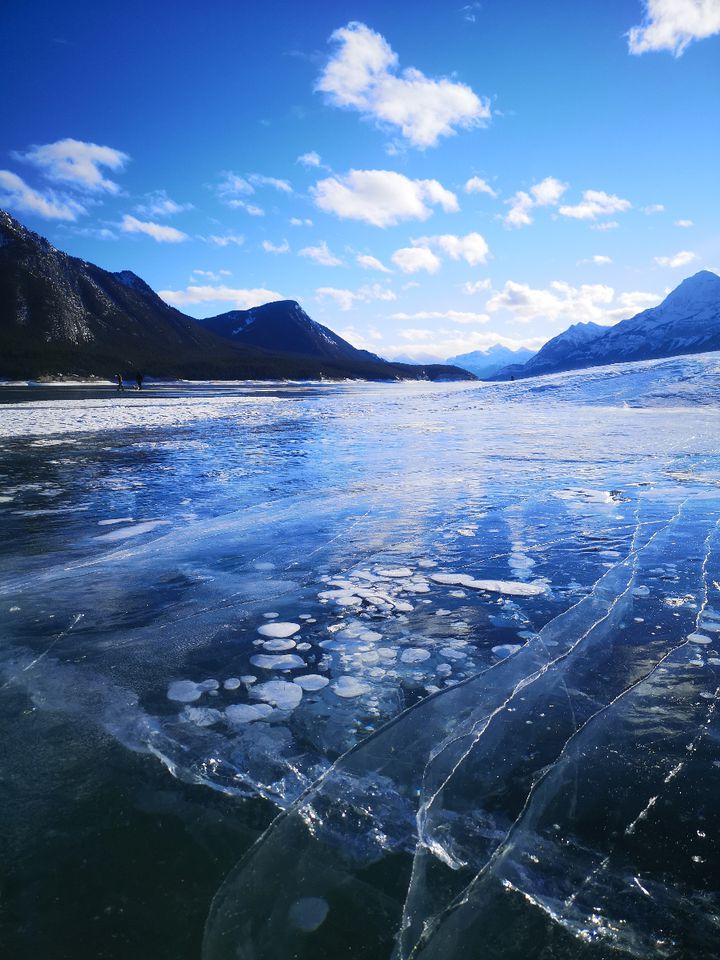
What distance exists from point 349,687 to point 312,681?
0.78 ft

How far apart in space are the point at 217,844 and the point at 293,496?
6077 mm

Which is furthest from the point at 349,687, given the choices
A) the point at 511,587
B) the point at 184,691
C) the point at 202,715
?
the point at 511,587

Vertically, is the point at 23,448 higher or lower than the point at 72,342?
lower

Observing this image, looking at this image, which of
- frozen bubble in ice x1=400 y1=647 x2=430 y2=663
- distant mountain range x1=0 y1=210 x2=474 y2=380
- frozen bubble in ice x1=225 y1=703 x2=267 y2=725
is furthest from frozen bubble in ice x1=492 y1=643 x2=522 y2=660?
distant mountain range x1=0 y1=210 x2=474 y2=380

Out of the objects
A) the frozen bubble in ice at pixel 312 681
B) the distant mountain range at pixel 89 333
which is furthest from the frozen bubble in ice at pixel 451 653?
the distant mountain range at pixel 89 333

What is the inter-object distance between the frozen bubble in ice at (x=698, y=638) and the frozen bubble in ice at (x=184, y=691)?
3.27m

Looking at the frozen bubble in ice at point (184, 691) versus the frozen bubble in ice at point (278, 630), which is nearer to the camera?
the frozen bubble in ice at point (184, 691)

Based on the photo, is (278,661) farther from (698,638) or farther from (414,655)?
(698,638)

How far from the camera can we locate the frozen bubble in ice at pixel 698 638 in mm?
3402

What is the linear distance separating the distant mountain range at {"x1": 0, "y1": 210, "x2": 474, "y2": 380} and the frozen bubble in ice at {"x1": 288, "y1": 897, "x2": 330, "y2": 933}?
96067 millimetres

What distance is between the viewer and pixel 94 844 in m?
1.94

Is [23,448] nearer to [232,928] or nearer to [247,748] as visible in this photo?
[247,748]

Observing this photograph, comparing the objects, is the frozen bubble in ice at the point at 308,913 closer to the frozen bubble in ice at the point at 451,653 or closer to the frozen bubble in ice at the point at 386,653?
the frozen bubble in ice at the point at 386,653

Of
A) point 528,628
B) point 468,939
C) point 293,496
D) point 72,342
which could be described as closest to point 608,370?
point 293,496
